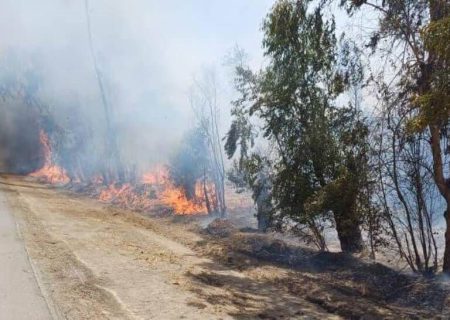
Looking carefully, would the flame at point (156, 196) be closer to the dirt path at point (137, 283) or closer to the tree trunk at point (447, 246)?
the dirt path at point (137, 283)

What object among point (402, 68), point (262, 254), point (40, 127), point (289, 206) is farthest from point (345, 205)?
point (40, 127)

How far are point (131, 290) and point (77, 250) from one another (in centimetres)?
363

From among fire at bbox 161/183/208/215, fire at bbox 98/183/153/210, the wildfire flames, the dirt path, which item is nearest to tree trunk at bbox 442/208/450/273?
the dirt path

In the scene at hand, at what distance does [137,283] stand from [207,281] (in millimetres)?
1916

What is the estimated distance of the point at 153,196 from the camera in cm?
3030

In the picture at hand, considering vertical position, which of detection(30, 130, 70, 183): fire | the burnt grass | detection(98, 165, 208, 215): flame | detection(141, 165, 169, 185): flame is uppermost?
detection(30, 130, 70, 183): fire

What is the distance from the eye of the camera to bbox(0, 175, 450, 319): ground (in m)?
7.24

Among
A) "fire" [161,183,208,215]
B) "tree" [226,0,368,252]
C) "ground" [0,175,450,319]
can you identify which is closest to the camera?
"ground" [0,175,450,319]

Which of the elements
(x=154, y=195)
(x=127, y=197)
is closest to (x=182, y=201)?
(x=154, y=195)

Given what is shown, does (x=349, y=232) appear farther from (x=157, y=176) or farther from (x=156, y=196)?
(x=157, y=176)

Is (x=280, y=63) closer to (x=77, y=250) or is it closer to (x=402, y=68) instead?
(x=402, y=68)

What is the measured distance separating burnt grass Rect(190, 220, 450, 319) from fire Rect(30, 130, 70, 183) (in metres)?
37.9

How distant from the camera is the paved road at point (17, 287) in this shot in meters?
6.02

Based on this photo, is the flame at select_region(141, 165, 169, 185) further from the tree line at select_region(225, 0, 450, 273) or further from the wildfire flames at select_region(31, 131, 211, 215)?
the tree line at select_region(225, 0, 450, 273)
